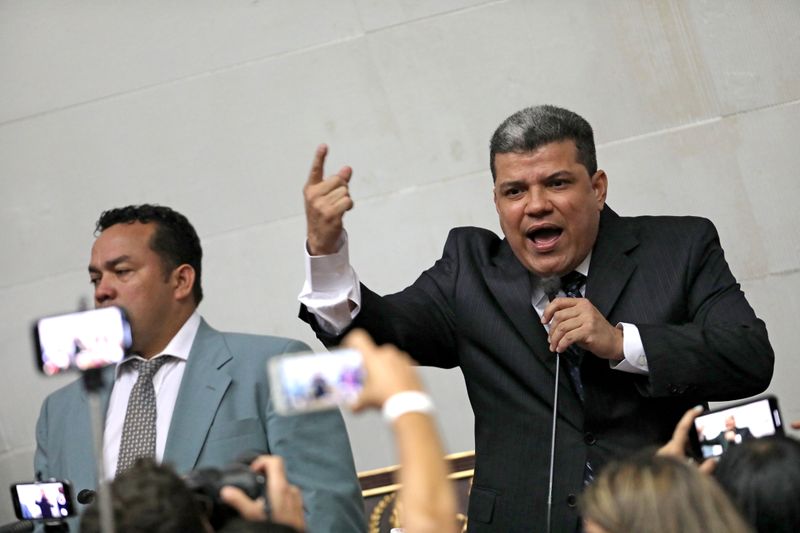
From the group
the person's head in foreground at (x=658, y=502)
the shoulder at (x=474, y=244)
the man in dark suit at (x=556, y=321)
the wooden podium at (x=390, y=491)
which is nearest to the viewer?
the person's head in foreground at (x=658, y=502)

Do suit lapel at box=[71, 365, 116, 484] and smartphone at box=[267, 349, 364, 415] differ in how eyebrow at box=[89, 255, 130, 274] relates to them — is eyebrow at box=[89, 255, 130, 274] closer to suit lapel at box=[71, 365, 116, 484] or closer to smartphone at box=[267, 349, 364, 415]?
suit lapel at box=[71, 365, 116, 484]

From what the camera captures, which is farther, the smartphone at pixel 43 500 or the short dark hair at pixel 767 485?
the smartphone at pixel 43 500

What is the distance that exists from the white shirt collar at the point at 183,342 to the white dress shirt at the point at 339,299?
1.61 feet

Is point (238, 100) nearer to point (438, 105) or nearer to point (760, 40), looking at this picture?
point (438, 105)

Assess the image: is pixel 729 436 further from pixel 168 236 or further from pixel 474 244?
pixel 168 236

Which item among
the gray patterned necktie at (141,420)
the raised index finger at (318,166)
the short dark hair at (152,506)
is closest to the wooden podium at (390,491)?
the gray patterned necktie at (141,420)

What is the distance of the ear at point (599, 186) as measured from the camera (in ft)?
9.51

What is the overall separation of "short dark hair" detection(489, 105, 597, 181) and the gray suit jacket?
66 centimetres

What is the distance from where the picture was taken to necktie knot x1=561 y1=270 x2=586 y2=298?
2846 mm

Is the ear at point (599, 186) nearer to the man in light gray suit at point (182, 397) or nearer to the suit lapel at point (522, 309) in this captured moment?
the suit lapel at point (522, 309)

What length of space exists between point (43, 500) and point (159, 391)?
1.50 ft

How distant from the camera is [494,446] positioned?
110 inches

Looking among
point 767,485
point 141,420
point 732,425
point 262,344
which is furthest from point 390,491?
point 767,485

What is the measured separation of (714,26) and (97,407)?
2.88 meters
